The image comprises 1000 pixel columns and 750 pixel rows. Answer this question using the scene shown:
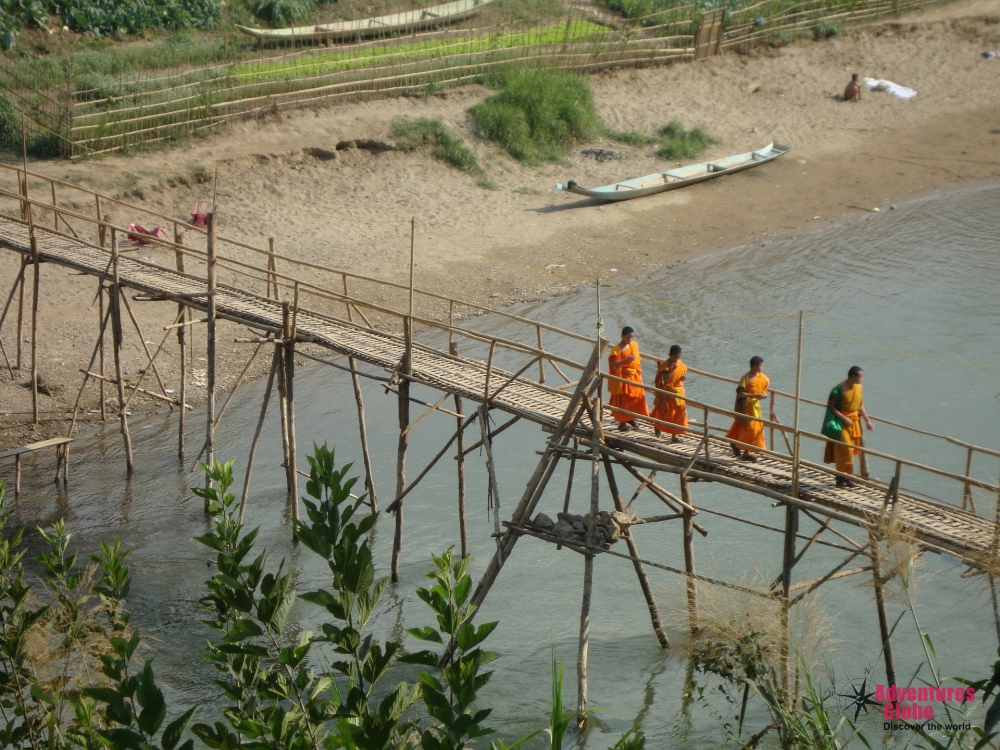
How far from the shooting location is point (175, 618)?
11375mm

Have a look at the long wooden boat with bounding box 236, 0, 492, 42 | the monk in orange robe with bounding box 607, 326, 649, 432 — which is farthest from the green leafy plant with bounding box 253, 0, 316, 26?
the monk in orange robe with bounding box 607, 326, 649, 432

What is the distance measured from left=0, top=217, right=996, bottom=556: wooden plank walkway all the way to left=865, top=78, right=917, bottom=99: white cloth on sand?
67.1ft

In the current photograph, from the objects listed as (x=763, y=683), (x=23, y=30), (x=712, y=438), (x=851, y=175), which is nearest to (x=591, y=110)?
(x=851, y=175)

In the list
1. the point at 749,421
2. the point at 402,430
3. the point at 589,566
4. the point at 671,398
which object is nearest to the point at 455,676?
the point at 589,566

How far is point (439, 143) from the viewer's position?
74.2 ft

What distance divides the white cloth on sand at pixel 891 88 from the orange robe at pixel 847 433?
21036 mm

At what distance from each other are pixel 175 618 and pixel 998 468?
10.3 m

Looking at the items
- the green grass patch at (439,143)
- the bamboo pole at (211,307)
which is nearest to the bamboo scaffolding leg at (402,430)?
the bamboo pole at (211,307)

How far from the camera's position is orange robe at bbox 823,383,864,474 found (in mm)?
8852

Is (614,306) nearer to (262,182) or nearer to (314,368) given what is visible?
(314,368)

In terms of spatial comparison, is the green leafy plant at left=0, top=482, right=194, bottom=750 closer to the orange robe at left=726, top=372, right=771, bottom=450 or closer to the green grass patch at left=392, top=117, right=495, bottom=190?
the orange robe at left=726, top=372, right=771, bottom=450

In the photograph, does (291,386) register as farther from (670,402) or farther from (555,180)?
(555,180)

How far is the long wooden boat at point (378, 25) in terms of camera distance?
25703 mm

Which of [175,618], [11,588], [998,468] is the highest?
[11,588]
